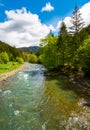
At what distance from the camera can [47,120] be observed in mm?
20469

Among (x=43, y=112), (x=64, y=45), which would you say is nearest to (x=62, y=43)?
(x=64, y=45)

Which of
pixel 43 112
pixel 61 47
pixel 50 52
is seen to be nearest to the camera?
pixel 43 112

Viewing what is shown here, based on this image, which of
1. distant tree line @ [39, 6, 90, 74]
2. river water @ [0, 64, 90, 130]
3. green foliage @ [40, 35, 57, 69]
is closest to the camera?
river water @ [0, 64, 90, 130]

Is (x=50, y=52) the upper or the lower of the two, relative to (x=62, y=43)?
lower

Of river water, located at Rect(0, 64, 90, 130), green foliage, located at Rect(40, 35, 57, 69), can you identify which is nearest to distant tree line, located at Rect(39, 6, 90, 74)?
green foliage, located at Rect(40, 35, 57, 69)

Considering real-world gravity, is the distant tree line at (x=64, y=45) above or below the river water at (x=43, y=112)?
above

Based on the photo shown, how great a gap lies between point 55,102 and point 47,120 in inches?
280

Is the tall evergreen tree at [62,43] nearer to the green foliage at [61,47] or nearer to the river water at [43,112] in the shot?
the green foliage at [61,47]

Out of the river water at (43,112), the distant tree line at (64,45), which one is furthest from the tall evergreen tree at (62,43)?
the river water at (43,112)

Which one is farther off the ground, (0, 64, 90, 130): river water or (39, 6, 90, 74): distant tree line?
(39, 6, 90, 74): distant tree line

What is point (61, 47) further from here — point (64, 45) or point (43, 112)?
point (43, 112)

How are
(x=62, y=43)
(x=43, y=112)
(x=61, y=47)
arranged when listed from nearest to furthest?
(x=43, y=112), (x=61, y=47), (x=62, y=43)

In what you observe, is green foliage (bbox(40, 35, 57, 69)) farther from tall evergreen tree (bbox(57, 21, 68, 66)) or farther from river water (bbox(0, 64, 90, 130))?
river water (bbox(0, 64, 90, 130))

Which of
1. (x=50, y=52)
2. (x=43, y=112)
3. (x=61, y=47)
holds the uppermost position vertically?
(x=61, y=47)
